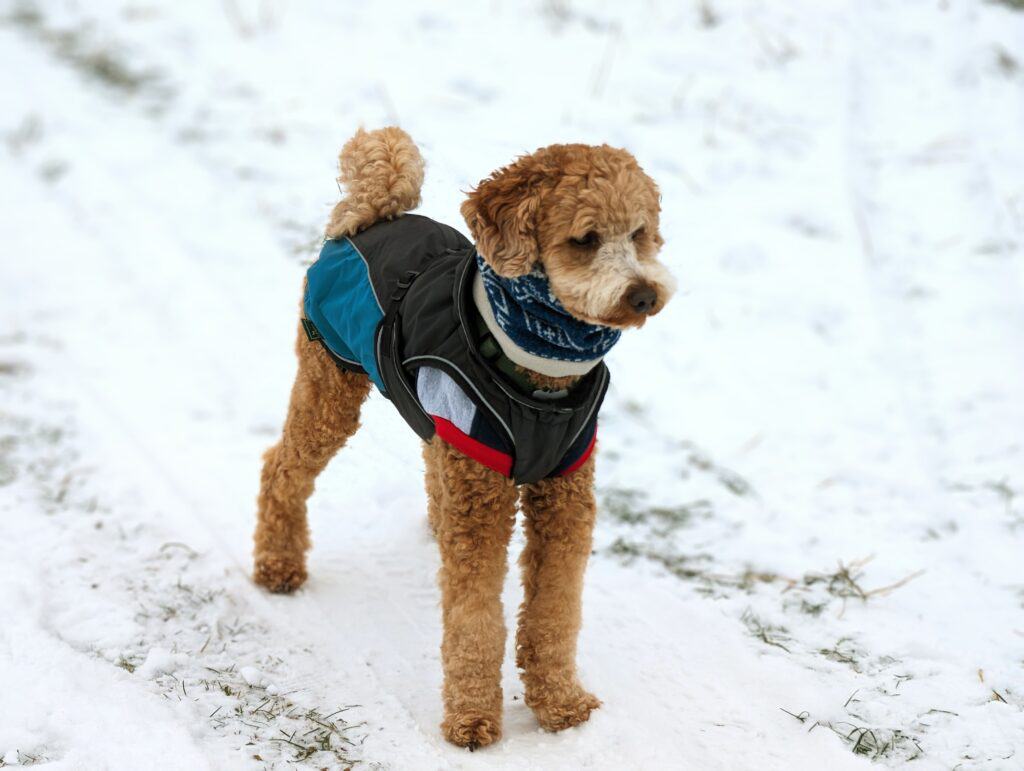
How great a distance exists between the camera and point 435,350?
306 cm

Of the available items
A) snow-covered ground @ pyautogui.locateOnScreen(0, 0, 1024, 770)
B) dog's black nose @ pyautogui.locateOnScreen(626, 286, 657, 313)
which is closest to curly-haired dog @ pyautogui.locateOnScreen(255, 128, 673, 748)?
dog's black nose @ pyautogui.locateOnScreen(626, 286, 657, 313)

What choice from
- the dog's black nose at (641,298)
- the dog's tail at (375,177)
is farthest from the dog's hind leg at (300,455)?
the dog's black nose at (641,298)

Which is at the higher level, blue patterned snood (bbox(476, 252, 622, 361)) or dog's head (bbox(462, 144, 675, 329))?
dog's head (bbox(462, 144, 675, 329))

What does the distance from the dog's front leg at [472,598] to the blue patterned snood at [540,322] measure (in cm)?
44

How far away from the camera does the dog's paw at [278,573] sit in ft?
13.2

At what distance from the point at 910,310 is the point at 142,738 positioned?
16.0ft

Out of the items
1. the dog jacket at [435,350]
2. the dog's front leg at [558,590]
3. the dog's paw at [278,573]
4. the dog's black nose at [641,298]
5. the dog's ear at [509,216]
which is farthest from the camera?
the dog's paw at [278,573]

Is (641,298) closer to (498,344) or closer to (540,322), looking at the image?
(540,322)

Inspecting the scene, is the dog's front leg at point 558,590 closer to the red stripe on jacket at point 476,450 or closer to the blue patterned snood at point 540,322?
the red stripe on jacket at point 476,450

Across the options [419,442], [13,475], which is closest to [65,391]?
[13,475]

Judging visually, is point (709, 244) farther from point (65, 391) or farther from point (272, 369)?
point (65, 391)

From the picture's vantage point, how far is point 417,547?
432cm

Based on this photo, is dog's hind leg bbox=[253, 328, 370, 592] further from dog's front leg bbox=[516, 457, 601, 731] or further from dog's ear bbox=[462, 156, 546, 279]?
dog's ear bbox=[462, 156, 546, 279]

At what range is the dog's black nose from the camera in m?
2.67
